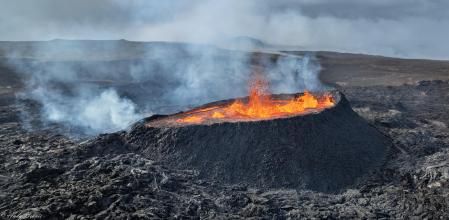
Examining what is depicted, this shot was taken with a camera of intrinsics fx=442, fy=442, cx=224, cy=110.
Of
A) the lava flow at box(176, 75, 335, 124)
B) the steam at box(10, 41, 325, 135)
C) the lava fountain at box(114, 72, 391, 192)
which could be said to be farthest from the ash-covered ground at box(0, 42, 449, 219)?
the steam at box(10, 41, 325, 135)

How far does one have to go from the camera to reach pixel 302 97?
79.4 feet

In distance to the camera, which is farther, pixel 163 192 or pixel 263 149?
pixel 263 149

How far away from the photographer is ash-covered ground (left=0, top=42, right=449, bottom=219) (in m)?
14.6

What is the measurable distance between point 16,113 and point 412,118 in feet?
90.7

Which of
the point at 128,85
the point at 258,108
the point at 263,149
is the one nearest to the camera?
the point at 263,149

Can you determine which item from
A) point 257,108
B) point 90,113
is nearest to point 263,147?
point 257,108

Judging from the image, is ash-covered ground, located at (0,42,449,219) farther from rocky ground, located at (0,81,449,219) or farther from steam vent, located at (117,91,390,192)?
steam vent, located at (117,91,390,192)

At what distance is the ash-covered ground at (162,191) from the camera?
14586 millimetres

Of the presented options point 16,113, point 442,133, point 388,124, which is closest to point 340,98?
point 388,124

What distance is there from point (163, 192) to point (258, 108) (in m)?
7.88

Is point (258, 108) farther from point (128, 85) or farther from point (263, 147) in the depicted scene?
point (128, 85)

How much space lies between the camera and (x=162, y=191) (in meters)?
15.6

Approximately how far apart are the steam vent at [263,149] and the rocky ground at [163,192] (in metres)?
0.65

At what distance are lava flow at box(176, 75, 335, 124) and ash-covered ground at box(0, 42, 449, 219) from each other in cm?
363
